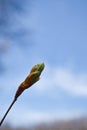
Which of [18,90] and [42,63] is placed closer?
[18,90]

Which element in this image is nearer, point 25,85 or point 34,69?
point 25,85

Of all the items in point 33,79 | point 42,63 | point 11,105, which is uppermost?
point 42,63

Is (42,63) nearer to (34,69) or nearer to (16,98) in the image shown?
(34,69)

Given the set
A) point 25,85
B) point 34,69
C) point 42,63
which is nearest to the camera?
point 25,85

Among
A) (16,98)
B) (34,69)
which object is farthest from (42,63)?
(16,98)

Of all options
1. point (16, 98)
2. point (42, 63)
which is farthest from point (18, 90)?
point (42, 63)

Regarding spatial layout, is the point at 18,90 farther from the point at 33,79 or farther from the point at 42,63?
the point at 42,63

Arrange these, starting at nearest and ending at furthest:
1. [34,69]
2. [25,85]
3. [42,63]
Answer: [25,85] → [34,69] → [42,63]

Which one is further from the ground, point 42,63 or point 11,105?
point 42,63
